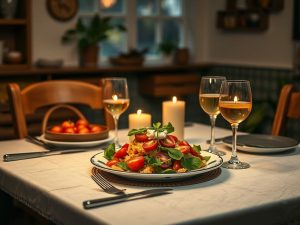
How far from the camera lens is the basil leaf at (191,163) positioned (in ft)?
4.75

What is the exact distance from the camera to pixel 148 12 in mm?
4832

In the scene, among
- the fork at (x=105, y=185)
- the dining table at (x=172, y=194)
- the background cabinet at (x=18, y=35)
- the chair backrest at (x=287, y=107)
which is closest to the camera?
the dining table at (x=172, y=194)

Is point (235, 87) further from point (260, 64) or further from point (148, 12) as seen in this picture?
point (148, 12)

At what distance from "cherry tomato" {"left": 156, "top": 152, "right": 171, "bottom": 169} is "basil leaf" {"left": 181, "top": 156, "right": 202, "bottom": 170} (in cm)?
3

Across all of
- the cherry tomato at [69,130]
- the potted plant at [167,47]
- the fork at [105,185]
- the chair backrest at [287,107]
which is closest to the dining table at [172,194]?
the fork at [105,185]

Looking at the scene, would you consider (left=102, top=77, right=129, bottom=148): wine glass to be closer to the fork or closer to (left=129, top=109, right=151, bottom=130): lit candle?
(left=129, top=109, right=151, bottom=130): lit candle

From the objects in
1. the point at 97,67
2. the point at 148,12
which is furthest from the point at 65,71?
the point at 148,12

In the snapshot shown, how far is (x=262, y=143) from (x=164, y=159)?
57 cm

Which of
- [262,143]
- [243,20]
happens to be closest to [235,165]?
[262,143]

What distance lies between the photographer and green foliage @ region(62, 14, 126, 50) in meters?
4.29

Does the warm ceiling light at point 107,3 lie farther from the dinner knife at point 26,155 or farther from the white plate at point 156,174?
the white plate at point 156,174

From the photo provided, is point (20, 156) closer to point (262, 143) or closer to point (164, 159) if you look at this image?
point (164, 159)

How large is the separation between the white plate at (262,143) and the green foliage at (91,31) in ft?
8.13

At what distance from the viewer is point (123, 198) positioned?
51.5 inches
